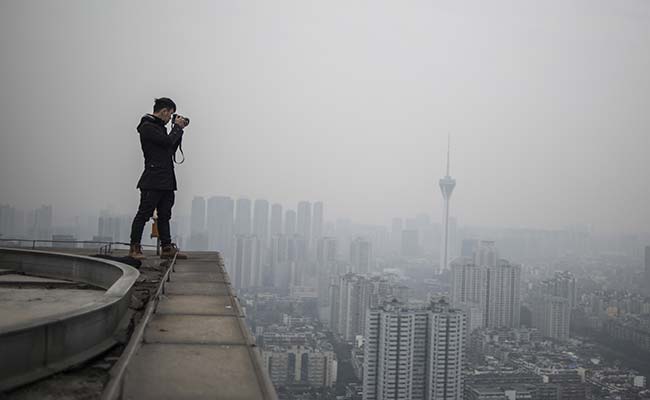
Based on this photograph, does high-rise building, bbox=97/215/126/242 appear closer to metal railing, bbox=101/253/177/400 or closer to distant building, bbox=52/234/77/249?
distant building, bbox=52/234/77/249

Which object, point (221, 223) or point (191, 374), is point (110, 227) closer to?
point (191, 374)

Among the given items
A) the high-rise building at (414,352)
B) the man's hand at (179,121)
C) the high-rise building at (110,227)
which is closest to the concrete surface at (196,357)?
the man's hand at (179,121)

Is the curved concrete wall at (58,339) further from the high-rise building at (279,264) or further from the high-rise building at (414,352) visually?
the high-rise building at (279,264)

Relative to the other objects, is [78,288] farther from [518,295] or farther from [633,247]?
[633,247]

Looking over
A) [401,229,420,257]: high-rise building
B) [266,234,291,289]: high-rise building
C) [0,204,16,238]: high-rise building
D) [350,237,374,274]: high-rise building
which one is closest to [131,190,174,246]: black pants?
[0,204,16,238]: high-rise building

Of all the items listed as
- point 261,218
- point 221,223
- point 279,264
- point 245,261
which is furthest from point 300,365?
point 261,218
